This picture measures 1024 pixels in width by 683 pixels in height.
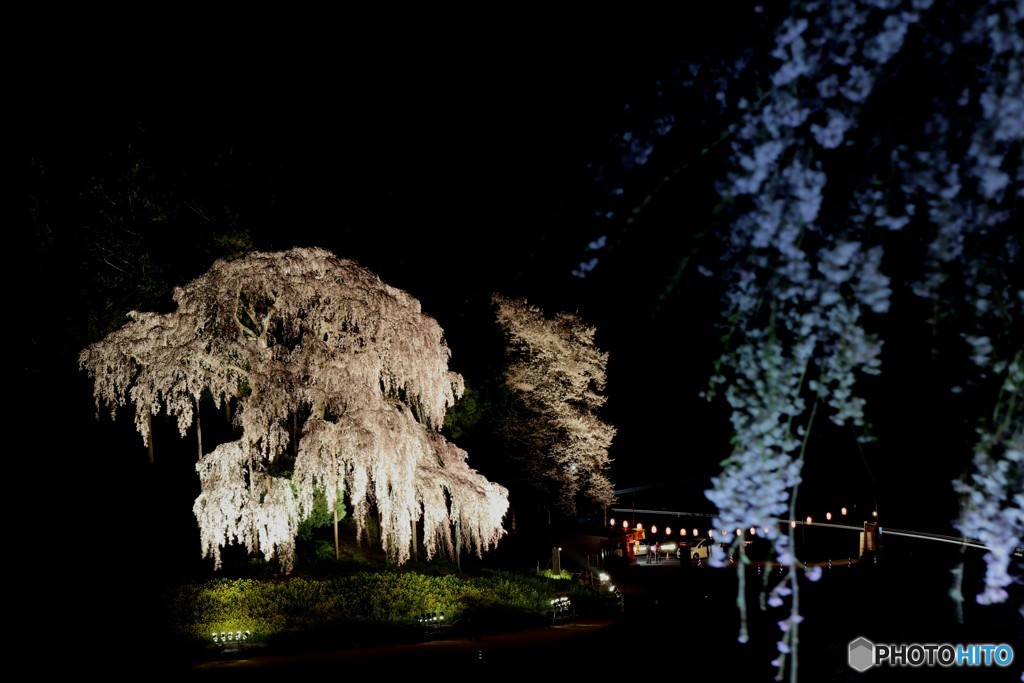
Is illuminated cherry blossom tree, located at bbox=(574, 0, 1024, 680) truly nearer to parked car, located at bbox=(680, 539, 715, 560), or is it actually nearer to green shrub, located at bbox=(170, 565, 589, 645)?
green shrub, located at bbox=(170, 565, 589, 645)

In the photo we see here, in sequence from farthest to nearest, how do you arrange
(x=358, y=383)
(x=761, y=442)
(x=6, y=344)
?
(x=6, y=344) → (x=358, y=383) → (x=761, y=442)

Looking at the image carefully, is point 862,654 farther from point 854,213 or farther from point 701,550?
point 701,550

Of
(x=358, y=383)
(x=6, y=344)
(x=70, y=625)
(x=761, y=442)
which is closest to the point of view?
(x=761, y=442)

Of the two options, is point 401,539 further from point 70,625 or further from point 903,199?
point 903,199

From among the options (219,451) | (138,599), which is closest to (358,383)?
(219,451)

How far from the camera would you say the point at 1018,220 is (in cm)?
405

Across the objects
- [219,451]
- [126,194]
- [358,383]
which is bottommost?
[219,451]

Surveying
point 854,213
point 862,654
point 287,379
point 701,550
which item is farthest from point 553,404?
point 854,213

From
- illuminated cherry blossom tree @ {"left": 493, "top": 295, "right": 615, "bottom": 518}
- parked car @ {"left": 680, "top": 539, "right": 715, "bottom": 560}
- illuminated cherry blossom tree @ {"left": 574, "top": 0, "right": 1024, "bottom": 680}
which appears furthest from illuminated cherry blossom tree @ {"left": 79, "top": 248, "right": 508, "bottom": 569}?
parked car @ {"left": 680, "top": 539, "right": 715, "bottom": 560}

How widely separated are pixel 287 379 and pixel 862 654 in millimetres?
9649

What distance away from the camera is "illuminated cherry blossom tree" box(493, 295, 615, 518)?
948 inches

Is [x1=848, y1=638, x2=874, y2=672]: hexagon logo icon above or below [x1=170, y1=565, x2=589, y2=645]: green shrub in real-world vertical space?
above

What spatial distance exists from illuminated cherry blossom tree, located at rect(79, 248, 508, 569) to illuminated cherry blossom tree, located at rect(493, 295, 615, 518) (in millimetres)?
8374

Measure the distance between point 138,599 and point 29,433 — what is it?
4853 millimetres
